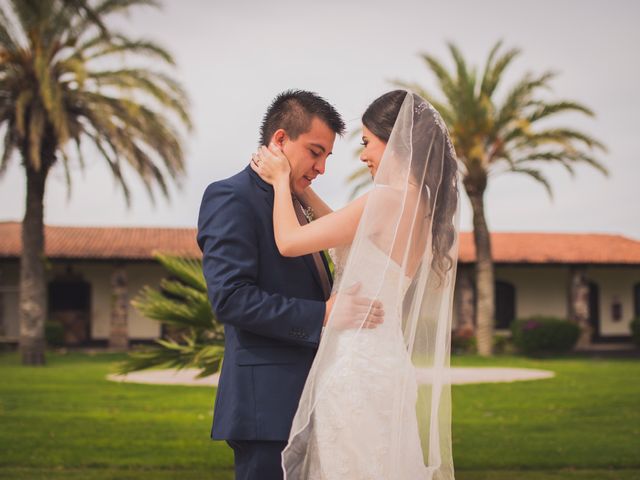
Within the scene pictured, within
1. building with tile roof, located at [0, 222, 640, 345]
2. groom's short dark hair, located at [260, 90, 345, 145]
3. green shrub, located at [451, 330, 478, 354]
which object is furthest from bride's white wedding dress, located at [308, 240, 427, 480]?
green shrub, located at [451, 330, 478, 354]

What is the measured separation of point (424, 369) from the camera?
3266 millimetres

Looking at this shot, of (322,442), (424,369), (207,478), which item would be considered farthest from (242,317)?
(207,478)

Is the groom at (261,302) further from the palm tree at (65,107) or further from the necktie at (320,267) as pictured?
A: the palm tree at (65,107)

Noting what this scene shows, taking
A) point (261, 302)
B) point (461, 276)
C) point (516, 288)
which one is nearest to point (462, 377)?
point (461, 276)

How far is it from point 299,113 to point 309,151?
147 mm

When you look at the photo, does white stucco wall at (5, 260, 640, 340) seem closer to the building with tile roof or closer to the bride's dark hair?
the building with tile roof

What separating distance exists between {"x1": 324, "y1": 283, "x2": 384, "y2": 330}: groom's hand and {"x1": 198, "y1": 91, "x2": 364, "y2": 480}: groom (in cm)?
3

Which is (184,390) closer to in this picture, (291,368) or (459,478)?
(459,478)

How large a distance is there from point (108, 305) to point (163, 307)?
2227cm

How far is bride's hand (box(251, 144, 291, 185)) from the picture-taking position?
9.90 ft

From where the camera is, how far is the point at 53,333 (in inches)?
977

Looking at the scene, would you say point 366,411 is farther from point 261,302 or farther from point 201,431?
point 201,431

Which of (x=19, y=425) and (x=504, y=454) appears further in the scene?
(x=19, y=425)

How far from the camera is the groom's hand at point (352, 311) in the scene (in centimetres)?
293
